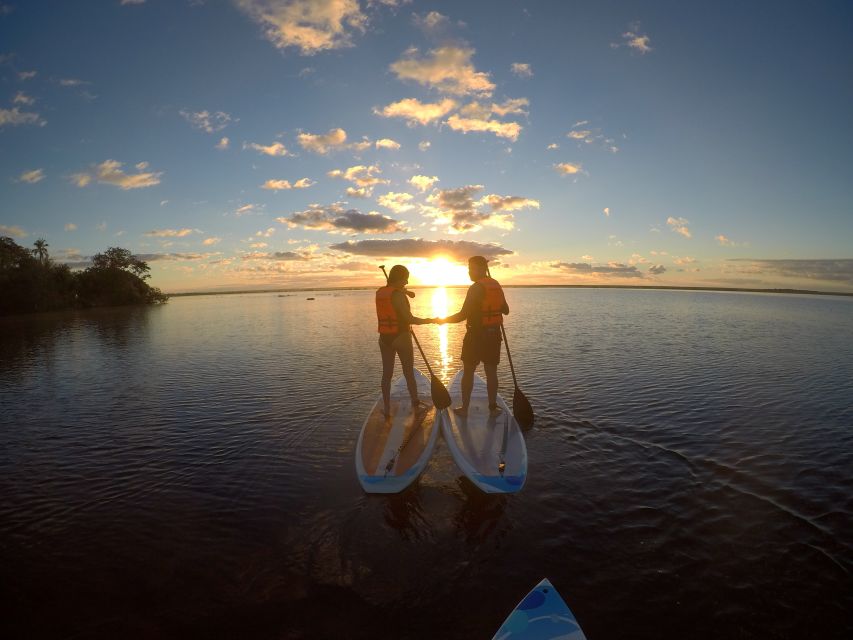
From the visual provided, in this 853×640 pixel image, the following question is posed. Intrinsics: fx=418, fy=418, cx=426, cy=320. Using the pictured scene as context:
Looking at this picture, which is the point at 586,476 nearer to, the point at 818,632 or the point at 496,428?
the point at 496,428

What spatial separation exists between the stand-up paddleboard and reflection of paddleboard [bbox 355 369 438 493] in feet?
9.28

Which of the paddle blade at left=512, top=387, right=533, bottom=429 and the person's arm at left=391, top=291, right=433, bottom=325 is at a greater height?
the person's arm at left=391, top=291, right=433, bottom=325

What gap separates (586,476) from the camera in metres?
8.00

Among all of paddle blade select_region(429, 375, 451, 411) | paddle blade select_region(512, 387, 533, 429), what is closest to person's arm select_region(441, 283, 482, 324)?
paddle blade select_region(429, 375, 451, 411)

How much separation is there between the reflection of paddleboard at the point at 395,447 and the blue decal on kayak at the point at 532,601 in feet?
9.08

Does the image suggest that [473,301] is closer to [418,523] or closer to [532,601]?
[418,523]

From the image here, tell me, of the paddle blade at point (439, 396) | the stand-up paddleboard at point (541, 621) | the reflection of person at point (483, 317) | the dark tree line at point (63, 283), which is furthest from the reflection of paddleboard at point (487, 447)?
the dark tree line at point (63, 283)

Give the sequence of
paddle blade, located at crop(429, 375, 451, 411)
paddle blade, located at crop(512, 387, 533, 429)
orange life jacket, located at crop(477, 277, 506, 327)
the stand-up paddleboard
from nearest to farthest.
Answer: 1. the stand-up paddleboard
2. orange life jacket, located at crop(477, 277, 506, 327)
3. paddle blade, located at crop(429, 375, 451, 411)
4. paddle blade, located at crop(512, 387, 533, 429)

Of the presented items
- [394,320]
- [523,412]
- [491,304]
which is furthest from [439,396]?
[523,412]

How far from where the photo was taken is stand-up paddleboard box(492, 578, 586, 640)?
4.02 metres

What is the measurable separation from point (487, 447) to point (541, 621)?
355 cm

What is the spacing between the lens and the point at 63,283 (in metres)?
75.5

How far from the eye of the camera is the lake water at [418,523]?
4.78 m

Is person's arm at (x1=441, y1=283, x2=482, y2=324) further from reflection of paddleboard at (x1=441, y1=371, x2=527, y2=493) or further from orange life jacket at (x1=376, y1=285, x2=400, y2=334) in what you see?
reflection of paddleboard at (x1=441, y1=371, x2=527, y2=493)
